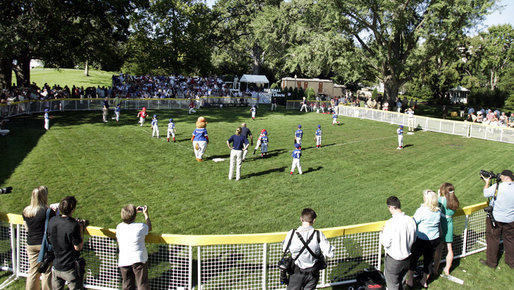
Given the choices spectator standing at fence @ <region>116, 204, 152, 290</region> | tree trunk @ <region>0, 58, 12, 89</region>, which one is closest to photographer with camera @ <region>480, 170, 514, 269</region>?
spectator standing at fence @ <region>116, 204, 152, 290</region>

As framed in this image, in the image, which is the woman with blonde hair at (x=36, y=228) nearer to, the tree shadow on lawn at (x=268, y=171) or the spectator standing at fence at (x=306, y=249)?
the spectator standing at fence at (x=306, y=249)

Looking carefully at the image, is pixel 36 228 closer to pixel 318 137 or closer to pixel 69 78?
pixel 318 137

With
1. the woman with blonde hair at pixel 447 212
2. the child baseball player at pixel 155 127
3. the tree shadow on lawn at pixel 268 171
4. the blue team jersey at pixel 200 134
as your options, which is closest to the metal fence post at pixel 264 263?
the woman with blonde hair at pixel 447 212

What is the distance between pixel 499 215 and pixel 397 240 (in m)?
3.43

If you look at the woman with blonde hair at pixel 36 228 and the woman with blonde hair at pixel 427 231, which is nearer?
the woman with blonde hair at pixel 36 228

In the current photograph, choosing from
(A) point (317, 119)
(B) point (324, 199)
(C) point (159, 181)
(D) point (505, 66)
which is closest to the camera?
(B) point (324, 199)

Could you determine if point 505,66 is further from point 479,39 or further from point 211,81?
point 211,81

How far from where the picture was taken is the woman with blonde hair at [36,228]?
604 cm

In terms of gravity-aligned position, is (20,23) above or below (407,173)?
above

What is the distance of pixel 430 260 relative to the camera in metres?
7.11

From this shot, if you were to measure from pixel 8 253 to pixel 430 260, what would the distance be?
8143mm

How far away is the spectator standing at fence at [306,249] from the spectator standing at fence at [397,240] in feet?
3.89

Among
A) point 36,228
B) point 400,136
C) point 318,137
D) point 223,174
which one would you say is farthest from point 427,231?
point 400,136

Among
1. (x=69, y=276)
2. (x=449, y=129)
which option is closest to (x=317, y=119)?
(x=449, y=129)
